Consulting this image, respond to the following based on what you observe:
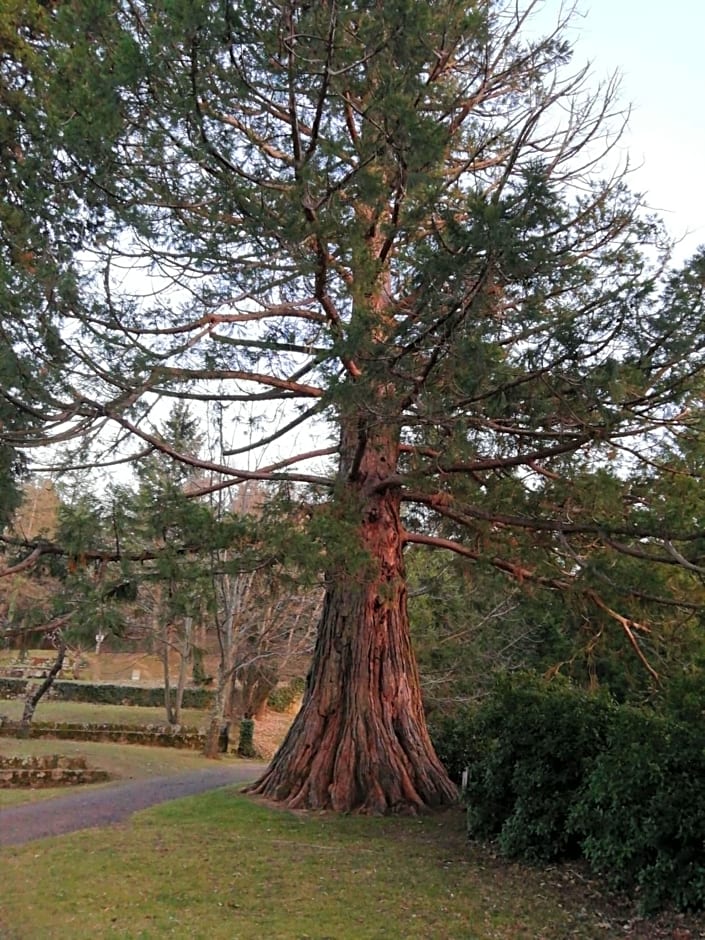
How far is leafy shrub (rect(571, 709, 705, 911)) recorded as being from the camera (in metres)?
4.91

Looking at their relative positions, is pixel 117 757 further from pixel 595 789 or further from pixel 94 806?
pixel 595 789

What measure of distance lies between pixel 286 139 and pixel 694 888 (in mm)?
6263

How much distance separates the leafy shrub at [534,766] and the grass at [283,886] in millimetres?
300

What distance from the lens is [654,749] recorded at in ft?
18.2

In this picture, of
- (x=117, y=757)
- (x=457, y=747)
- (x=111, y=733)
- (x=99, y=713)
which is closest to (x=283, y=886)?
(x=457, y=747)

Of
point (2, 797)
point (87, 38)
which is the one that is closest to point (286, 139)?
point (87, 38)

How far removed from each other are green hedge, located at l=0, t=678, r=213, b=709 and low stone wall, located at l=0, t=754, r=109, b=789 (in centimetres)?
1466

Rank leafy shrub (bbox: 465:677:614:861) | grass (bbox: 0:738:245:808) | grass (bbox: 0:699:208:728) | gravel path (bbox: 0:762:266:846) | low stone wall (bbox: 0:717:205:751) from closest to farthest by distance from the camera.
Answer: leafy shrub (bbox: 465:677:614:861) < gravel path (bbox: 0:762:266:846) < grass (bbox: 0:738:245:808) < low stone wall (bbox: 0:717:205:751) < grass (bbox: 0:699:208:728)

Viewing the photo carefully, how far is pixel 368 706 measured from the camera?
29.5 feet

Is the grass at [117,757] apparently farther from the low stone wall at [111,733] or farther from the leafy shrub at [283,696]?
the leafy shrub at [283,696]

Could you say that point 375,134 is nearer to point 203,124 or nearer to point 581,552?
point 203,124

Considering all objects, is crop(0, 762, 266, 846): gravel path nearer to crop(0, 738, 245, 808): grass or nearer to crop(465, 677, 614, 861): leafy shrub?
crop(0, 738, 245, 808): grass

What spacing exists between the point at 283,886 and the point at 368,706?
330cm

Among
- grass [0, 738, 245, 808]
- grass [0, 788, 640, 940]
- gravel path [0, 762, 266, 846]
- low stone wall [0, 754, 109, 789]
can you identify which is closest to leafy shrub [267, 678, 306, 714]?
grass [0, 738, 245, 808]
